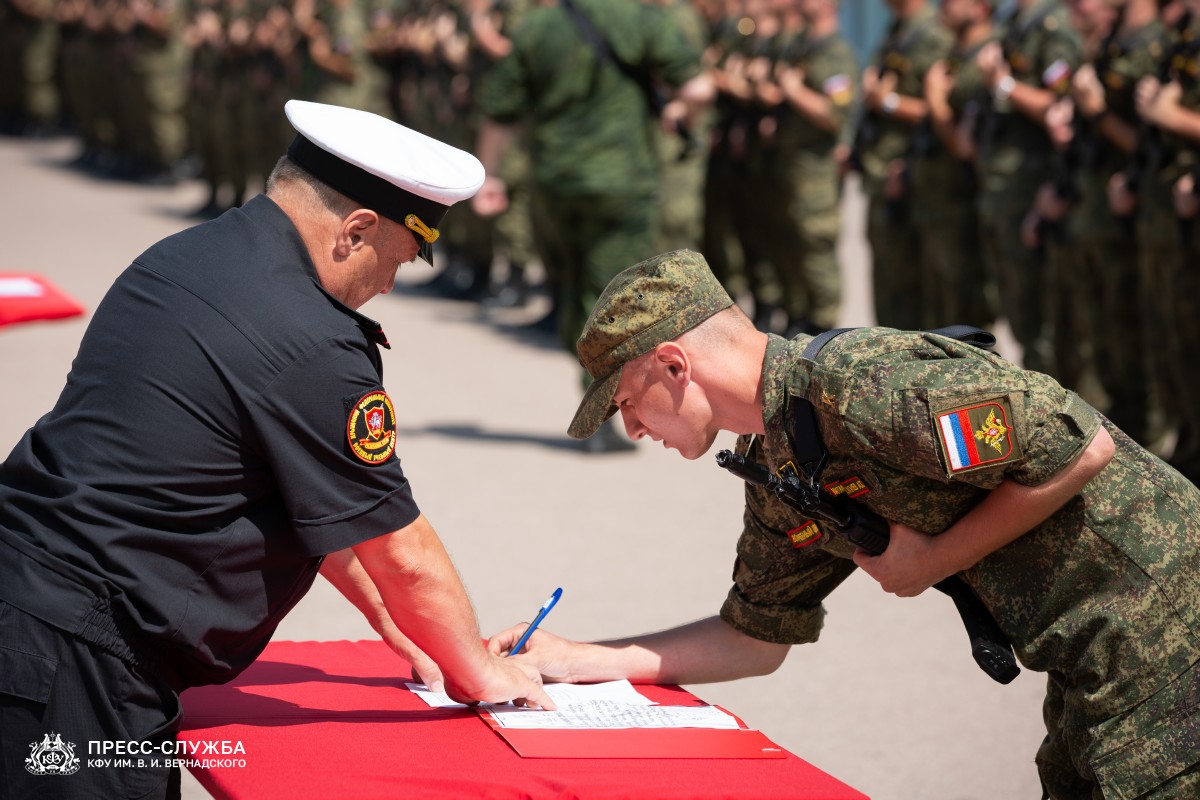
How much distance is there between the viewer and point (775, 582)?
9.77 ft

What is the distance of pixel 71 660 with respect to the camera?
2406mm

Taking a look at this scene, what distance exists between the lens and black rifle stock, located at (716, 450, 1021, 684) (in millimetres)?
2537

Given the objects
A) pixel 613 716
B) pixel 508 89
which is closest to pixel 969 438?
pixel 613 716

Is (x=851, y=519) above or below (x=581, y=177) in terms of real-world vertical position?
above

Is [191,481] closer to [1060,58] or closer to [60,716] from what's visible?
[60,716]

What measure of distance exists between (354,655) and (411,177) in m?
1.14

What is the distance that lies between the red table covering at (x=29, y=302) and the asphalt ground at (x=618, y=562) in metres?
1.30

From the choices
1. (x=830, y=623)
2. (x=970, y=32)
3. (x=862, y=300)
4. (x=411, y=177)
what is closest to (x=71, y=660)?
(x=411, y=177)

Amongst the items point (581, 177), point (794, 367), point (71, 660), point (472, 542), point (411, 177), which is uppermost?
point (411, 177)

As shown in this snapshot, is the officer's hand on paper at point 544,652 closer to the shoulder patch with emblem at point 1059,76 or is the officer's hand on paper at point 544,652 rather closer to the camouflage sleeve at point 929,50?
the shoulder patch with emblem at point 1059,76

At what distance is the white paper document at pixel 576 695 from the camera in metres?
2.87

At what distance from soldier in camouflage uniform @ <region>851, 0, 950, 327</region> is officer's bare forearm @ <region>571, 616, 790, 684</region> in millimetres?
5912

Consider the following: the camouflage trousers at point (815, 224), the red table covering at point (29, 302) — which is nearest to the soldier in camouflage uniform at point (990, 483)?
the red table covering at point (29, 302)

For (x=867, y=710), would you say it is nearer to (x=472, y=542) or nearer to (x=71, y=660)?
(x=472, y=542)
